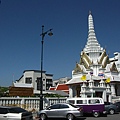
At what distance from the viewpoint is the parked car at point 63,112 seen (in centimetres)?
1587

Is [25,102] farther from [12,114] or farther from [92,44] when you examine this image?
[92,44]

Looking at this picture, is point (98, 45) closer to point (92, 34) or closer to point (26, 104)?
point (92, 34)

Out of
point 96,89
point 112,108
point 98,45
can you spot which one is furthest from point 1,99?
point 98,45

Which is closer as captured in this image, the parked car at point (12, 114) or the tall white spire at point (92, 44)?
the parked car at point (12, 114)

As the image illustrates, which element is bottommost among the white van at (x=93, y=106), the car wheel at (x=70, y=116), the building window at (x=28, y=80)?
the car wheel at (x=70, y=116)

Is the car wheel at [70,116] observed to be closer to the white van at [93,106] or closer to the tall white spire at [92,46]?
the white van at [93,106]

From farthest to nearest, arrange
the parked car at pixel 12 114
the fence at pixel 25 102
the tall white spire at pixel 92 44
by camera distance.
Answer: the tall white spire at pixel 92 44 < the fence at pixel 25 102 < the parked car at pixel 12 114

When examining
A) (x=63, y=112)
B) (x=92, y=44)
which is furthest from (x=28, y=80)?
(x=63, y=112)

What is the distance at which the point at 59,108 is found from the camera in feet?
54.2

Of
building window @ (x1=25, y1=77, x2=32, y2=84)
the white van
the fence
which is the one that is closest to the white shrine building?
the fence

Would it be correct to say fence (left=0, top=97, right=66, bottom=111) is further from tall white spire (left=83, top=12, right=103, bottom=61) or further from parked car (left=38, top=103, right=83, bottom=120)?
tall white spire (left=83, top=12, right=103, bottom=61)

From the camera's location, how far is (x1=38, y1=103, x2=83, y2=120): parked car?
52.1 feet

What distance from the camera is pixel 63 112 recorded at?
53.4 ft

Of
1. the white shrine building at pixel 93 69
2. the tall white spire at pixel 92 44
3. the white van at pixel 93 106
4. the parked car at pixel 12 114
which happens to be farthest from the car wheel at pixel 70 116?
the tall white spire at pixel 92 44
